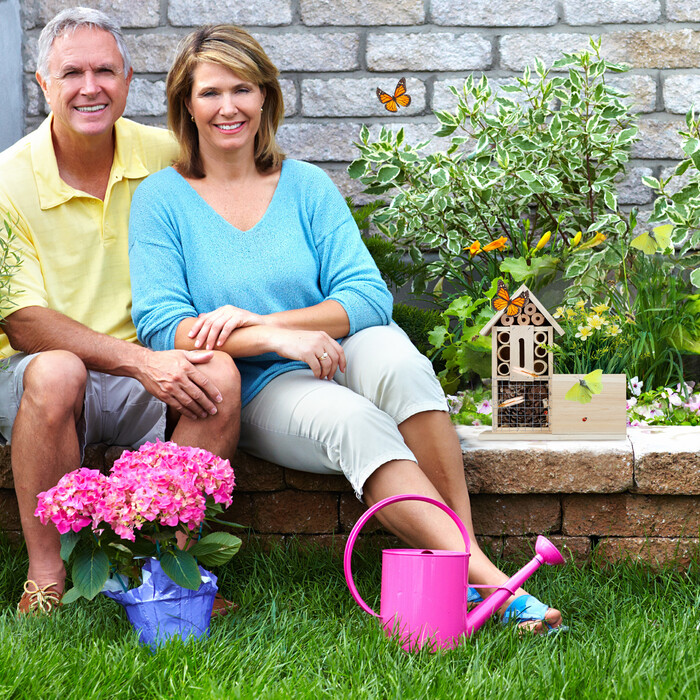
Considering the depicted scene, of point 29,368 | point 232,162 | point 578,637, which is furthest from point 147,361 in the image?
point 578,637

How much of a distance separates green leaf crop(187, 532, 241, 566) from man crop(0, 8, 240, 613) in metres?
0.25

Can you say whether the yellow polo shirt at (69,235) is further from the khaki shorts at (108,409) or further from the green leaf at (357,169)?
the green leaf at (357,169)

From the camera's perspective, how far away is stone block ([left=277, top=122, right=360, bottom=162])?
334cm

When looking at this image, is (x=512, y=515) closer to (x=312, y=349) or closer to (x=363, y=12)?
(x=312, y=349)

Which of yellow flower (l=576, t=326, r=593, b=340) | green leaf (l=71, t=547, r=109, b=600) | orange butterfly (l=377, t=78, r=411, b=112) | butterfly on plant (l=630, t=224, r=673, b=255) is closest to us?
green leaf (l=71, t=547, r=109, b=600)

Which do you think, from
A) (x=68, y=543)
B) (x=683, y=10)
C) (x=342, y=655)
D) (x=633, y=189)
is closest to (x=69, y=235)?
(x=68, y=543)

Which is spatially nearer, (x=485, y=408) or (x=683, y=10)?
(x=485, y=408)

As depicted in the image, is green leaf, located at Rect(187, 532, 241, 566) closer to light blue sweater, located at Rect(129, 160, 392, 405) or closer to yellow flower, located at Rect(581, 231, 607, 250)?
light blue sweater, located at Rect(129, 160, 392, 405)

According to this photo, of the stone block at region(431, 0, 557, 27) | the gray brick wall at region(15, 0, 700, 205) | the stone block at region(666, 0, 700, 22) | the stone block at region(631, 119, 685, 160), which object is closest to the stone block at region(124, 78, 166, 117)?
the gray brick wall at region(15, 0, 700, 205)

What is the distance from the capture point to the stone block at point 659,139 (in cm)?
326

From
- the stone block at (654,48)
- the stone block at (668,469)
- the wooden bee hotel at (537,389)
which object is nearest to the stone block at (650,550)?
the stone block at (668,469)

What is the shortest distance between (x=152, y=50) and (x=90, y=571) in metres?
2.39

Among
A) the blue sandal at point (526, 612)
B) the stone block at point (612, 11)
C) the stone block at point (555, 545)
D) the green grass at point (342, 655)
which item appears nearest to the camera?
the green grass at point (342, 655)

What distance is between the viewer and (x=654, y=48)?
3.23 m
